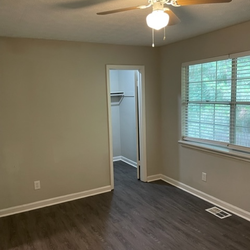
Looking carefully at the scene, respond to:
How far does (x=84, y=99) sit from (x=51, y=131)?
2.23 feet

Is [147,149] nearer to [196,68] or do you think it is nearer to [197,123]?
[197,123]

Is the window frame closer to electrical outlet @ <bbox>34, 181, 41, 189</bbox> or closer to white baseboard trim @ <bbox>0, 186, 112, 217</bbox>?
white baseboard trim @ <bbox>0, 186, 112, 217</bbox>

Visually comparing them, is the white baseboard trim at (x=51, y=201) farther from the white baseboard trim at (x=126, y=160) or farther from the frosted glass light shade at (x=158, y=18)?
the frosted glass light shade at (x=158, y=18)

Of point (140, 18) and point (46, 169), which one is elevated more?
point (140, 18)

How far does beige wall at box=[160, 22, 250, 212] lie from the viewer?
3.02 metres

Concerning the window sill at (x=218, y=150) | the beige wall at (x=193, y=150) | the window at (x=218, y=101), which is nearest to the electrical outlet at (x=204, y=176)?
the beige wall at (x=193, y=150)

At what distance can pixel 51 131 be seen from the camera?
351 cm

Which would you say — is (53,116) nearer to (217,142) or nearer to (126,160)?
(217,142)

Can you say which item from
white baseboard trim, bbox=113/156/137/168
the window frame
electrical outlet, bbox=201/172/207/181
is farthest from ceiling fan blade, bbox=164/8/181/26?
white baseboard trim, bbox=113/156/137/168

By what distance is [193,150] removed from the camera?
3.72 m

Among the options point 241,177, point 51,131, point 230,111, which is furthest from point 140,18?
point 241,177

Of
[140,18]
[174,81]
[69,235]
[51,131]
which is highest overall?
[140,18]

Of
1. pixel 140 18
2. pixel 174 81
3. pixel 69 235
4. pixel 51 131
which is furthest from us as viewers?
pixel 174 81

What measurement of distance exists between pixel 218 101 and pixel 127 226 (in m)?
2.00
